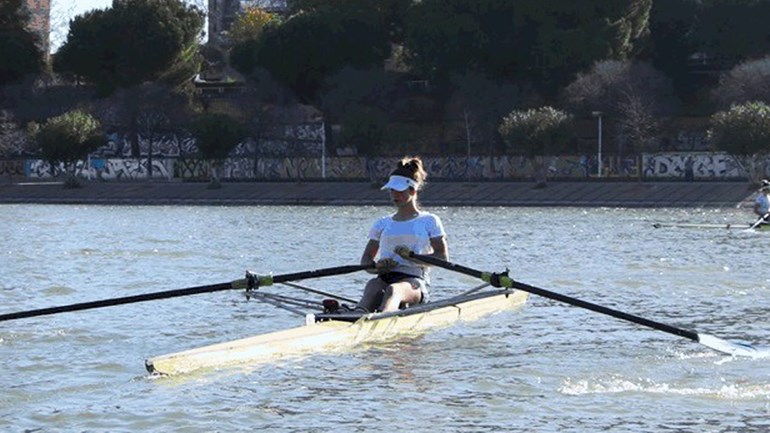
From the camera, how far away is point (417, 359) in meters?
19.0

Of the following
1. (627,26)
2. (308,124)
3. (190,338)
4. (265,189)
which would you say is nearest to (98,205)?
(265,189)

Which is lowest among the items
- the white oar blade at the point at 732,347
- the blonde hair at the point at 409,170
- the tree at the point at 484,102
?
the white oar blade at the point at 732,347

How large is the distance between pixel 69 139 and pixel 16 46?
1280cm

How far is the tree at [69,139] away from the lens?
92.4 metres

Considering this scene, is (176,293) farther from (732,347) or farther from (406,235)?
(732,347)

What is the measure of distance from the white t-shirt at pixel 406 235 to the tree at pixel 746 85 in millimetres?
68540

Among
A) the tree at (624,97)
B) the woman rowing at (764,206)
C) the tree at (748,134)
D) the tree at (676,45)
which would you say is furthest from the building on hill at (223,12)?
the woman rowing at (764,206)

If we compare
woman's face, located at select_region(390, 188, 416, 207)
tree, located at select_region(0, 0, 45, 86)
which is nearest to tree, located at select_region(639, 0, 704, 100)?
tree, located at select_region(0, 0, 45, 86)

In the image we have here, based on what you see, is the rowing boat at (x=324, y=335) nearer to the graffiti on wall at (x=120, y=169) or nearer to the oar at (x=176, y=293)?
the oar at (x=176, y=293)

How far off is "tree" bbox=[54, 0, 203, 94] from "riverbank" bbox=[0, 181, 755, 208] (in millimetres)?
8252

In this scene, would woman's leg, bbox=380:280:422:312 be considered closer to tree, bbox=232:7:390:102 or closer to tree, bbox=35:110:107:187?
tree, bbox=35:110:107:187

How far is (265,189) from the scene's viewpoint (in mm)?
87938

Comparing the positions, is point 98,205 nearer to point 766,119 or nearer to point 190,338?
point 766,119

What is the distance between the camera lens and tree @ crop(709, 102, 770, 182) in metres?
78.5
